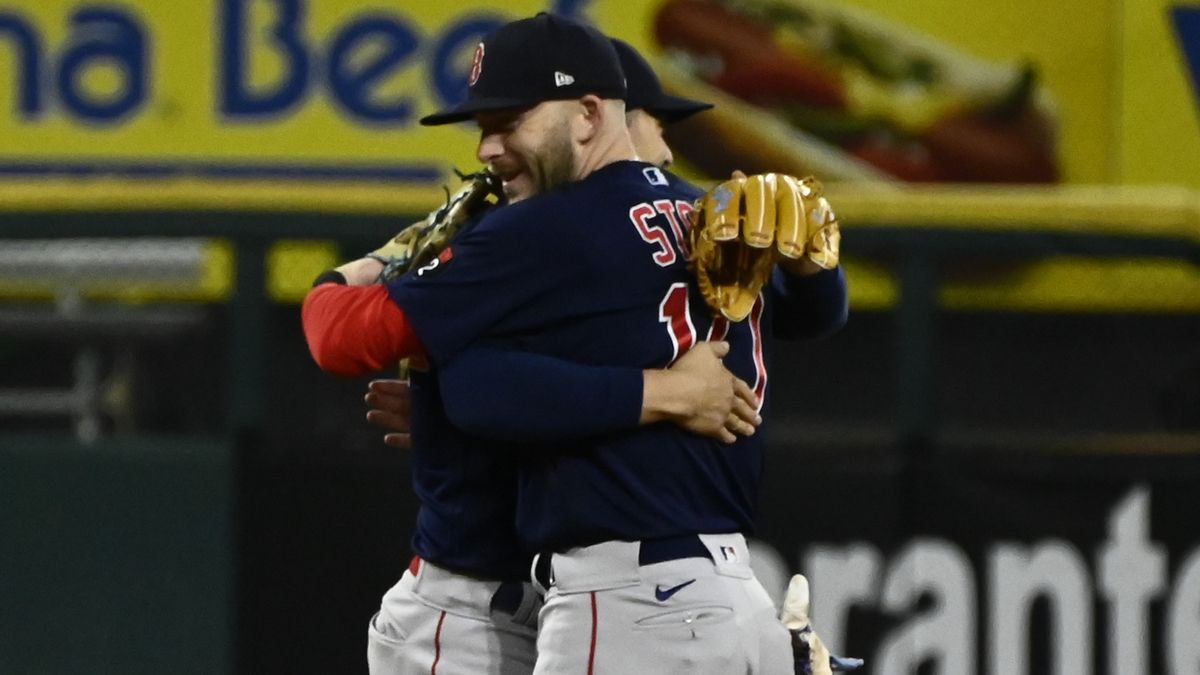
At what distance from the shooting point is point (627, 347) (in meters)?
2.28

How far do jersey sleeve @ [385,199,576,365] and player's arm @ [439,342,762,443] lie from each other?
5 centimetres

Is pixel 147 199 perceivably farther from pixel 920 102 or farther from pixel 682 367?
pixel 920 102

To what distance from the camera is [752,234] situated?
2.16 metres

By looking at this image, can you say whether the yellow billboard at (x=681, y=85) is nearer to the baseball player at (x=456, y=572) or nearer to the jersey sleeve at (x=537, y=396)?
the baseball player at (x=456, y=572)

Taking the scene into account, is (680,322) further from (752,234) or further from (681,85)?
(681,85)

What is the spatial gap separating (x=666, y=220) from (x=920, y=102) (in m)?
3.77

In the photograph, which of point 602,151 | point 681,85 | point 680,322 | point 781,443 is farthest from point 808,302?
point 681,85

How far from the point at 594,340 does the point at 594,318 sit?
31mm

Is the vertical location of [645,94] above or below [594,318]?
above

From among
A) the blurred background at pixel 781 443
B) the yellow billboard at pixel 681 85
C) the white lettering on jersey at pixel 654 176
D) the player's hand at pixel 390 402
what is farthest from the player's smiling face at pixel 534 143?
the yellow billboard at pixel 681 85

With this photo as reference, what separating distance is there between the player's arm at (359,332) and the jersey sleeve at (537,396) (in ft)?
0.26

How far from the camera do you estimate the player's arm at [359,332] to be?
7.36 ft

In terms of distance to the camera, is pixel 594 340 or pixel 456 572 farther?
pixel 456 572

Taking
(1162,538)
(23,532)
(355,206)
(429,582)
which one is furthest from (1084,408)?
(23,532)
